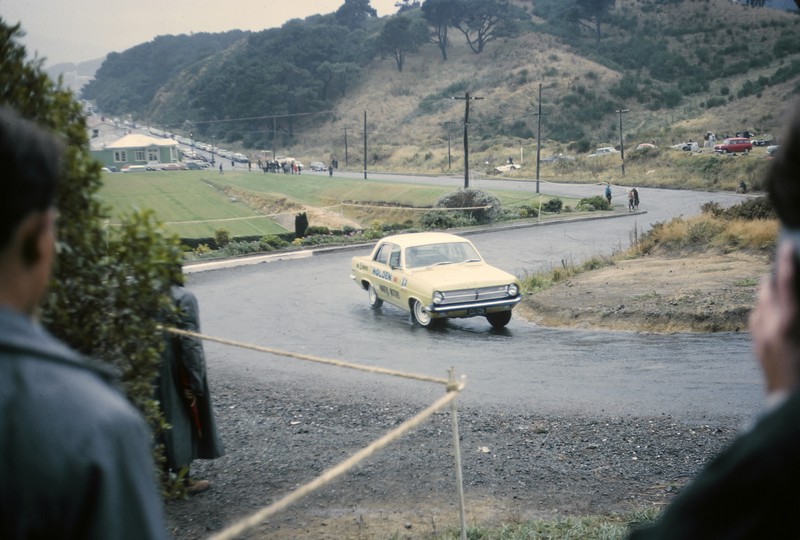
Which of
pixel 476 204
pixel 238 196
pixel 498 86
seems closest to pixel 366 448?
pixel 476 204

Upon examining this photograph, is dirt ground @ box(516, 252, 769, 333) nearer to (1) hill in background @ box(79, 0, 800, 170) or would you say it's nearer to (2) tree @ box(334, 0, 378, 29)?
(1) hill in background @ box(79, 0, 800, 170)

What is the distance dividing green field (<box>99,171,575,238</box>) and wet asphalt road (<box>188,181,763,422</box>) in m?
19.9

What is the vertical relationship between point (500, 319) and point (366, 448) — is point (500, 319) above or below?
below

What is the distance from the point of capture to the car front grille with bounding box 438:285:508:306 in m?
15.6

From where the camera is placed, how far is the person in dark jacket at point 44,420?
149 cm

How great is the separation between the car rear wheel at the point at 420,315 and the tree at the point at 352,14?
160907 mm

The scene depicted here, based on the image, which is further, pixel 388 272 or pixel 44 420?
pixel 388 272

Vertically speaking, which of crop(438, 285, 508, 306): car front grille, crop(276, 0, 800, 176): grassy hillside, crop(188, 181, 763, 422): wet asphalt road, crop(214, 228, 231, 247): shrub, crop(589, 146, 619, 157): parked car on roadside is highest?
crop(276, 0, 800, 176): grassy hillside

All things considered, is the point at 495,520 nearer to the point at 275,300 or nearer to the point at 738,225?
the point at 275,300

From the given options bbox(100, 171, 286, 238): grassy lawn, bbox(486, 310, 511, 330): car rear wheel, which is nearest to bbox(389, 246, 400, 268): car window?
bbox(486, 310, 511, 330): car rear wheel

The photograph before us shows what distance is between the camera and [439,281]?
1598 centimetres

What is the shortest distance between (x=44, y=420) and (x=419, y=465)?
6.82 meters

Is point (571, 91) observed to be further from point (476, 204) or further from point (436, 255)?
point (436, 255)

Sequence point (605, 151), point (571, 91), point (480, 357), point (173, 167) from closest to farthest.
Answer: point (480, 357)
point (605, 151)
point (173, 167)
point (571, 91)
